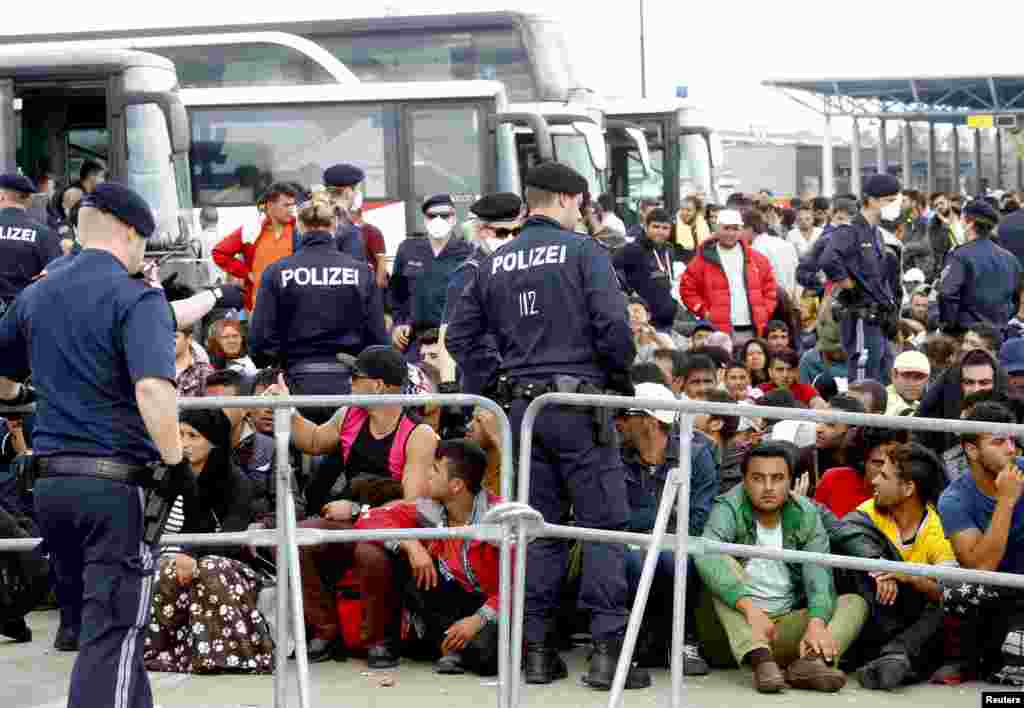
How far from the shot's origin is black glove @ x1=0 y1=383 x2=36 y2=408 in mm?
6527

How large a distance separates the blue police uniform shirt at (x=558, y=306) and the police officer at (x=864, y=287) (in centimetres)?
525

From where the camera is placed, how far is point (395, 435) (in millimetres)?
7980

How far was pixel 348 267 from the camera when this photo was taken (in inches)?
368

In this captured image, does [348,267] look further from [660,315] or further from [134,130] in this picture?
[134,130]

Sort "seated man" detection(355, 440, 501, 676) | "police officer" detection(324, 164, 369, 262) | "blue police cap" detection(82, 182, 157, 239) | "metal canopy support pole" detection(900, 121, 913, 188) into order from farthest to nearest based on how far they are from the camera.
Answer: "metal canopy support pole" detection(900, 121, 913, 188), "police officer" detection(324, 164, 369, 262), "seated man" detection(355, 440, 501, 676), "blue police cap" detection(82, 182, 157, 239)

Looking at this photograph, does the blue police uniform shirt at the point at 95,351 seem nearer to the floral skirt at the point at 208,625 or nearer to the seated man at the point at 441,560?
the floral skirt at the point at 208,625

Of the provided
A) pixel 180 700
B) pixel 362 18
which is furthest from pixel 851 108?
pixel 180 700

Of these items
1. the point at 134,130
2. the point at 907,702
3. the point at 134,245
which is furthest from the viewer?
the point at 134,130

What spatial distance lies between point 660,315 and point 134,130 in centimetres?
520

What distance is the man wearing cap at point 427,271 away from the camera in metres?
12.4

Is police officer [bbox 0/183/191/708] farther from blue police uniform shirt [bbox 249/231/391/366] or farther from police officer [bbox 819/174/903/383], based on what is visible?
police officer [bbox 819/174/903/383]

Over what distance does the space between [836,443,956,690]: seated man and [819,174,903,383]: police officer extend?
4.56 metres

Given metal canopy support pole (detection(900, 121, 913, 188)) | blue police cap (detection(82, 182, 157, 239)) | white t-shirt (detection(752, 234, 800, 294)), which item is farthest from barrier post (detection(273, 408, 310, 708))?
metal canopy support pole (detection(900, 121, 913, 188))

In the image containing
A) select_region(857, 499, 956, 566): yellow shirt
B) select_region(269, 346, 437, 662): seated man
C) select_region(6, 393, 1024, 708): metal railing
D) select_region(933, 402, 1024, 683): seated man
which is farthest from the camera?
select_region(269, 346, 437, 662): seated man
